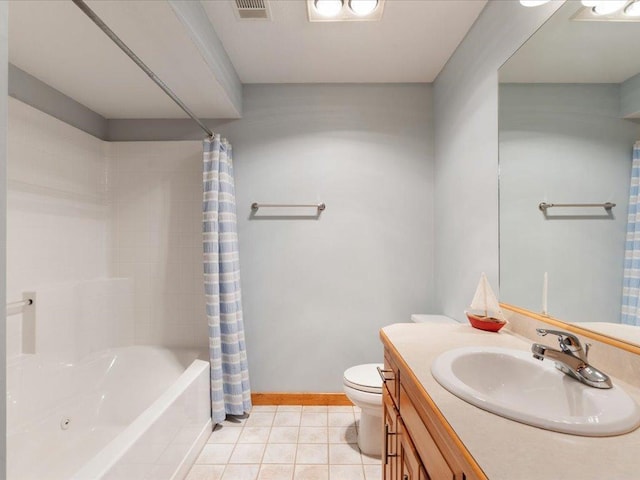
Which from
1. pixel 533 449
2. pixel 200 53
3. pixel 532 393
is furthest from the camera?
pixel 200 53

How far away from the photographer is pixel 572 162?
3.56 feet

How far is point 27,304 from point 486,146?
8.65 ft

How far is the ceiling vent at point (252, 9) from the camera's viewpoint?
162cm

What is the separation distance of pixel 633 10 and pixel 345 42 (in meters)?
1.39

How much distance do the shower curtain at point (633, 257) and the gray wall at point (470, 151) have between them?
2.14 feet

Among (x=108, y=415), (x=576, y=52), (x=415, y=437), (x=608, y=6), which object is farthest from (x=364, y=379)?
Result: (x=608, y=6)

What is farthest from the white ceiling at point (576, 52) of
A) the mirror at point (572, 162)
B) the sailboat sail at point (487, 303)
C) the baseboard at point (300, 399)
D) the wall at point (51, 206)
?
the wall at point (51, 206)

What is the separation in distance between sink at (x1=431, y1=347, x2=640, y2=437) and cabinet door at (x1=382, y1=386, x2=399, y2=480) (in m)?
0.34

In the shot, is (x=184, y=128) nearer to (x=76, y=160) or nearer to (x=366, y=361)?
(x=76, y=160)

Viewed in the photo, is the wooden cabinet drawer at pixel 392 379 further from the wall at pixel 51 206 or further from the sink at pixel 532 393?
the wall at pixel 51 206

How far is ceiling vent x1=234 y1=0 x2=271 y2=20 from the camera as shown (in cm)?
162

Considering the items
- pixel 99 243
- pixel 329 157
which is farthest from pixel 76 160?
pixel 329 157

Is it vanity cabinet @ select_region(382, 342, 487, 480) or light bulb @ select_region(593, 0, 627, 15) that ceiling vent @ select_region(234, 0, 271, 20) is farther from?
vanity cabinet @ select_region(382, 342, 487, 480)

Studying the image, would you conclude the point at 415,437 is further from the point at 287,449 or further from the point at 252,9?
the point at 252,9
